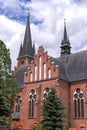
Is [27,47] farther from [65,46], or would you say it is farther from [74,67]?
[74,67]

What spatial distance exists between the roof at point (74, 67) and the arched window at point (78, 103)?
2.34 meters

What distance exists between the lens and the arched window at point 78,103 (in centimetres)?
4020

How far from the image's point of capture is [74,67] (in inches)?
1766

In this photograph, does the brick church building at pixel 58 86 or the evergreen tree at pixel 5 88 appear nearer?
the evergreen tree at pixel 5 88

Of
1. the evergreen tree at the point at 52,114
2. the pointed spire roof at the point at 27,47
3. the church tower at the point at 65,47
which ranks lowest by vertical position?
the evergreen tree at the point at 52,114

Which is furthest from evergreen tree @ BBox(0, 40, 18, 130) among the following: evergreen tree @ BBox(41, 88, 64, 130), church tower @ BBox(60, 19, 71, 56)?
church tower @ BBox(60, 19, 71, 56)

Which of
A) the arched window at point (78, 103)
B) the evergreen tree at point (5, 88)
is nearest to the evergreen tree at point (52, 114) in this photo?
the evergreen tree at point (5, 88)

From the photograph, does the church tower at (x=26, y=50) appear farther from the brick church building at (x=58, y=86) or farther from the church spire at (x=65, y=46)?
the brick church building at (x=58, y=86)

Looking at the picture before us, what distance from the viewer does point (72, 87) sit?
42406mm

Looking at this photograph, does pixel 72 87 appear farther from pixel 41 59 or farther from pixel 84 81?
pixel 41 59

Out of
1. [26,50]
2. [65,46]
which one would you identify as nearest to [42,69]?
[65,46]

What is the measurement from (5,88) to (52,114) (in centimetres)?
635

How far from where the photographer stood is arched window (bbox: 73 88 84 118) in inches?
1583

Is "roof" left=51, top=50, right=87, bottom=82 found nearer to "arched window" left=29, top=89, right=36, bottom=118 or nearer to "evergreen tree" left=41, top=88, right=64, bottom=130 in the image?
"arched window" left=29, top=89, right=36, bottom=118
